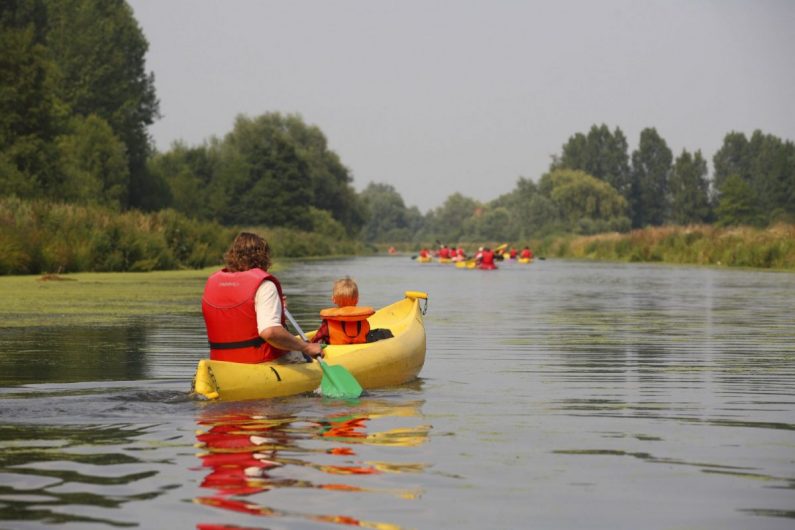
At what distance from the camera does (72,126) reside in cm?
6044

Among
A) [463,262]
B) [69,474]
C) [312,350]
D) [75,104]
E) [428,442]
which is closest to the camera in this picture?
[69,474]

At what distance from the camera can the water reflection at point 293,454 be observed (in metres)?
5.66

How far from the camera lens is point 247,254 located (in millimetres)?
9297

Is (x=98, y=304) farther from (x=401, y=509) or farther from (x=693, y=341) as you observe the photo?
(x=401, y=509)

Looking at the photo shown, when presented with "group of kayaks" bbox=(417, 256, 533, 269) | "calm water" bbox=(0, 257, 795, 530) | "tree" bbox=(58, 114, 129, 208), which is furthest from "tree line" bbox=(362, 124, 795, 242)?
"calm water" bbox=(0, 257, 795, 530)

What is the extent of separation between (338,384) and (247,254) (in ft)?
3.96

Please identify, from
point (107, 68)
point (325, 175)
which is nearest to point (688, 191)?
point (325, 175)

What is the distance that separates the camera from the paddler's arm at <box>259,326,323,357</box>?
9219mm

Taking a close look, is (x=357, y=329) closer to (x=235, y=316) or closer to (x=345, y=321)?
(x=345, y=321)

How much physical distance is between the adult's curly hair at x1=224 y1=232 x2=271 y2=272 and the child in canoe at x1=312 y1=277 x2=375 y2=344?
3.77ft

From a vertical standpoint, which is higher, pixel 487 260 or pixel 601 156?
pixel 601 156

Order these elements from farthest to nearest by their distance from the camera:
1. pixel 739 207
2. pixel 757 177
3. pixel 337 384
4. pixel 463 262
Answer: pixel 757 177
pixel 739 207
pixel 463 262
pixel 337 384

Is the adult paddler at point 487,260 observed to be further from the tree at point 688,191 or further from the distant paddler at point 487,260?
the tree at point 688,191

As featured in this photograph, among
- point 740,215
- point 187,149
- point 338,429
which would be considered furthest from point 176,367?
point 740,215
